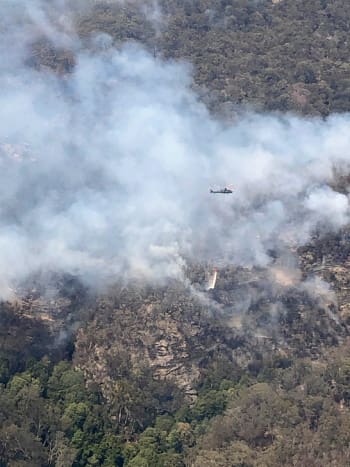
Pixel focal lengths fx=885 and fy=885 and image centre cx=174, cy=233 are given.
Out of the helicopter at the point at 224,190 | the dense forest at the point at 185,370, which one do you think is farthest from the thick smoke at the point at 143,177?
the dense forest at the point at 185,370

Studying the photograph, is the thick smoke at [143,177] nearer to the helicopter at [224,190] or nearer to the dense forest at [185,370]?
the helicopter at [224,190]

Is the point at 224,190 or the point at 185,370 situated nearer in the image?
the point at 185,370

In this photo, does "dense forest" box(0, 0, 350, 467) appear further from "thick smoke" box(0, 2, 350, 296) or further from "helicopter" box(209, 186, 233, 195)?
"helicopter" box(209, 186, 233, 195)

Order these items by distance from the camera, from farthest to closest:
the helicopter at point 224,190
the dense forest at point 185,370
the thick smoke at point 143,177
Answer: the helicopter at point 224,190 < the thick smoke at point 143,177 < the dense forest at point 185,370

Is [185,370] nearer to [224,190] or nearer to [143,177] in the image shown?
[224,190]

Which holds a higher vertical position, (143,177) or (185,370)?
(143,177)

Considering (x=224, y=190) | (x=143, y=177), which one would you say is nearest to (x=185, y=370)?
(x=224, y=190)

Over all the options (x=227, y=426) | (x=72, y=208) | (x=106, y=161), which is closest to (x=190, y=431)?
(x=227, y=426)

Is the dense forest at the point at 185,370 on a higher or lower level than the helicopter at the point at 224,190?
lower
